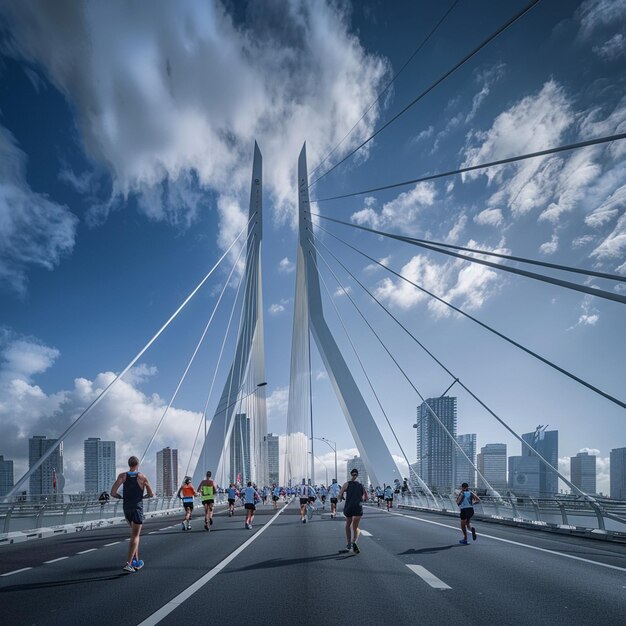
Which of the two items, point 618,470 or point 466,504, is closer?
point 466,504

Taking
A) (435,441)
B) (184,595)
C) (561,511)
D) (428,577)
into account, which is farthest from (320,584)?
(435,441)

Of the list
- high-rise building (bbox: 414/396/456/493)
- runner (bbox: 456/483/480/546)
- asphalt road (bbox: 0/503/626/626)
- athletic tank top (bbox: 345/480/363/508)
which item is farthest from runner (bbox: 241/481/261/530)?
A: high-rise building (bbox: 414/396/456/493)

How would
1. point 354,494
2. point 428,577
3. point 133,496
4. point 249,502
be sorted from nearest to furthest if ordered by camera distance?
point 428,577 → point 133,496 → point 354,494 → point 249,502

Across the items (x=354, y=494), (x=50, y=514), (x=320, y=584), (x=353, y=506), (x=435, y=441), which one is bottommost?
(x=50, y=514)

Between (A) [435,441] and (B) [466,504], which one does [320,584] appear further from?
(A) [435,441]

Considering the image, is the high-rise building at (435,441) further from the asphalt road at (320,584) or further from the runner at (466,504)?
the asphalt road at (320,584)

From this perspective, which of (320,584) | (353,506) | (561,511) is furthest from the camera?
(561,511)

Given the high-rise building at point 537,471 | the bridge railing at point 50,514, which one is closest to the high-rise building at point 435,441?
the high-rise building at point 537,471

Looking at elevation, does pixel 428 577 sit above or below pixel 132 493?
below
